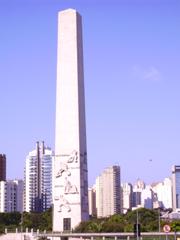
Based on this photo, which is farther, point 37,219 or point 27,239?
point 37,219

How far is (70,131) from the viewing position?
129ft

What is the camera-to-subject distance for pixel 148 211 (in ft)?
A: 171

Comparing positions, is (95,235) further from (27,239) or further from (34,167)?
(34,167)

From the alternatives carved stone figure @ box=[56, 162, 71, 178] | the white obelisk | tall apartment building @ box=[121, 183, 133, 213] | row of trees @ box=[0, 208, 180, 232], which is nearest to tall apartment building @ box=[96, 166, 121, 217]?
tall apartment building @ box=[121, 183, 133, 213]

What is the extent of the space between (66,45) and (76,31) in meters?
1.07

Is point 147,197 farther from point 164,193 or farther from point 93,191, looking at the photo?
point 93,191

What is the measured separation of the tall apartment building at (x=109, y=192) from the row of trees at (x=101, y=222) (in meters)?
33.1

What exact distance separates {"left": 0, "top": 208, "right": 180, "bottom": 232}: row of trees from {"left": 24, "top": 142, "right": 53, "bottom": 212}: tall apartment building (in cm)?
2270

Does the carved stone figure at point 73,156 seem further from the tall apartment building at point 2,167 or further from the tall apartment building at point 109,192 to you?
the tall apartment building at point 109,192

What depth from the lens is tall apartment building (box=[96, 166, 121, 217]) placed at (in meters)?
88.4

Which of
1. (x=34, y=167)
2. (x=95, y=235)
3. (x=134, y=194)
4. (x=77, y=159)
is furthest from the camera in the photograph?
(x=134, y=194)

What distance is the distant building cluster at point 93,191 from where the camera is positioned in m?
79.6

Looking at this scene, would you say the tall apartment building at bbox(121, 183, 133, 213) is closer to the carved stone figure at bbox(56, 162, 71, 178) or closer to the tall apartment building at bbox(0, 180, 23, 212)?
the tall apartment building at bbox(0, 180, 23, 212)

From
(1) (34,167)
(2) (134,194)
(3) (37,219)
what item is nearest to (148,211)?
(3) (37,219)
